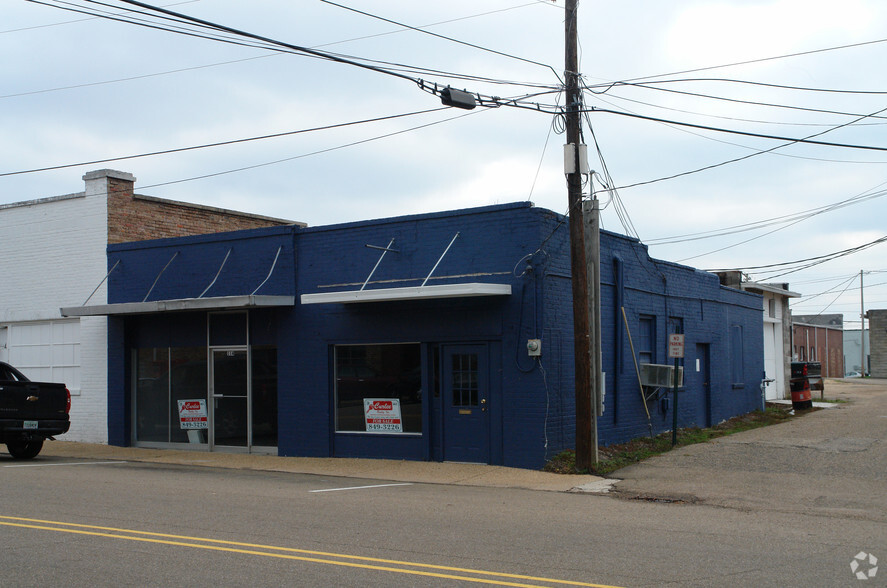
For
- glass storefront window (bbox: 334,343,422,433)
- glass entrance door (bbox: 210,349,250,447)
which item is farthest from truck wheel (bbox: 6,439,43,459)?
glass storefront window (bbox: 334,343,422,433)

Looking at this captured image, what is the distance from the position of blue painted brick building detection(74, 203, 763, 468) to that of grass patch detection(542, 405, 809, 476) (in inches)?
12.2

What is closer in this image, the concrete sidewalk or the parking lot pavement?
the parking lot pavement

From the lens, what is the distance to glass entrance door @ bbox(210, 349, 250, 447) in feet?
60.1

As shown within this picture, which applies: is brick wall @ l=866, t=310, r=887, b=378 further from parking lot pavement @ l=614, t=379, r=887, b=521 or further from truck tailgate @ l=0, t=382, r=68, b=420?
truck tailgate @ l=0, t=382, r=68, b=420

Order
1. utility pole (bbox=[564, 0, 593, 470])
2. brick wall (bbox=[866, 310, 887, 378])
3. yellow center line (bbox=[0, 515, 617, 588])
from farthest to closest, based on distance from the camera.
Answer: brick wall (bbox=[866, 310, 887, 378]) → utility pole (bbox=[564, 0, 593, 470]) → yellow center line (bbox=[0, 515, 617, 588])

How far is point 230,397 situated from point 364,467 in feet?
14.5

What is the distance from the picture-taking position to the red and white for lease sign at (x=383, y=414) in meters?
16.3

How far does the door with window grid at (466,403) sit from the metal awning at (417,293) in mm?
1208

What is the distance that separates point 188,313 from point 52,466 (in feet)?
15.2

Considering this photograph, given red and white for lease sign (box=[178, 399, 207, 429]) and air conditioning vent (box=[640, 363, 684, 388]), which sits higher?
air conditioning vent (box=[640, 363, 684, 388])

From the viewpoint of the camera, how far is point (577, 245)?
46.5 ft

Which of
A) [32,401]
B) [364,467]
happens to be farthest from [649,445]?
[32,401]

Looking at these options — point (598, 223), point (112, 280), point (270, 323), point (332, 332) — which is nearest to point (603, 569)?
point (598, 223)

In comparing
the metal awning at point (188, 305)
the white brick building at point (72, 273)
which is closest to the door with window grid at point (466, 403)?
the metal awning at point (188, 305)
